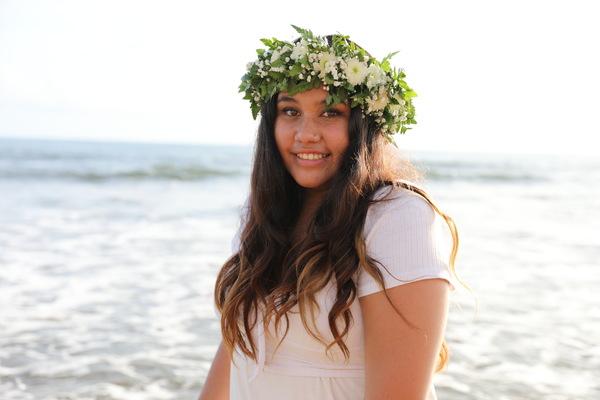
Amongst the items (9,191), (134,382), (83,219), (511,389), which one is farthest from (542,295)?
(9,191)

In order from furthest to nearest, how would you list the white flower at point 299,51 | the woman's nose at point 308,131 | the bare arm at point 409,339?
the white flower at point 299,51
the woman's nose at point 308,131
the bare arm at point 409,339

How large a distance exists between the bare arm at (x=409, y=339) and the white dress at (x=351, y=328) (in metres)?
0.04

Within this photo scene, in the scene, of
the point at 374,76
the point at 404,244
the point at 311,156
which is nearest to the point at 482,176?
the point at 374,76

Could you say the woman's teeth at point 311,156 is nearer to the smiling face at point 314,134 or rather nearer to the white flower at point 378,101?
the smiling face at point 314,134

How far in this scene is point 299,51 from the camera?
8.57 ft

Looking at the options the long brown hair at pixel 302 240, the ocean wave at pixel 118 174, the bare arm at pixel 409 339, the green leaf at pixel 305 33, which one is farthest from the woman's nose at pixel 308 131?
the ocean wave at pixel 118 174

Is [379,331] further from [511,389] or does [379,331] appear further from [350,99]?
[511,389]

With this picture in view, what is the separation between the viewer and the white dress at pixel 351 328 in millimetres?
2076

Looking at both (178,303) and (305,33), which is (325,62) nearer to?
(305,33)

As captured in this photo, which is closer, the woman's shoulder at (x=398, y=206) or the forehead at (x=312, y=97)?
the woman's shoulder at (x=398, y=206)

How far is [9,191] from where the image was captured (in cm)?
1858

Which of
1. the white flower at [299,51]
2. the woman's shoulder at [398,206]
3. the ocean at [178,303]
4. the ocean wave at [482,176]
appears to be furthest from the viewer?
the ocean wave at [482,176]

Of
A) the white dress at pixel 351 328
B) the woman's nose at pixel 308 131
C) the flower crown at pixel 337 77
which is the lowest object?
the white dress at pixel 351 328

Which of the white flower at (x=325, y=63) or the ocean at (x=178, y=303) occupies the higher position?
the white flower at (x=325, y=63)
